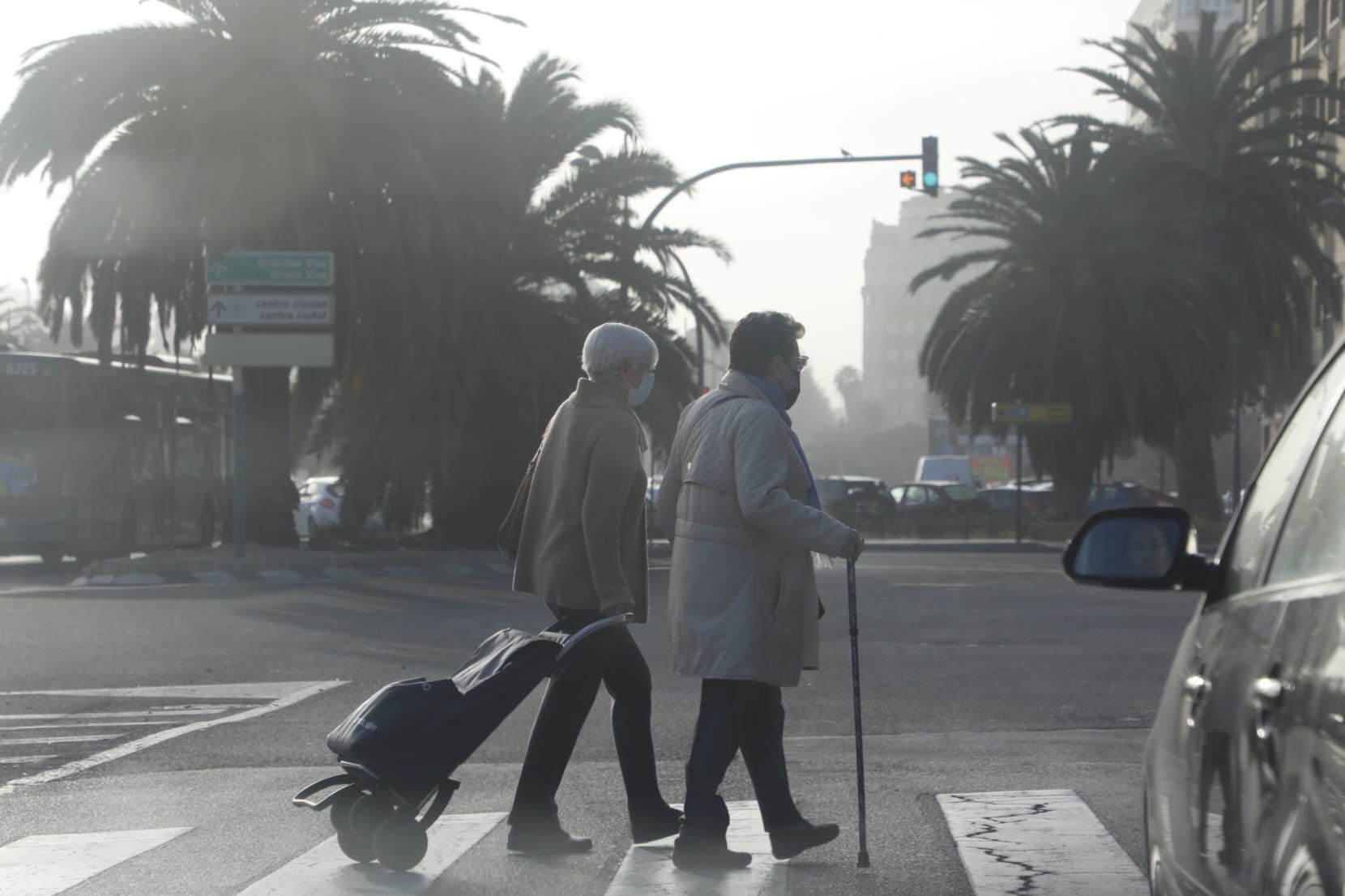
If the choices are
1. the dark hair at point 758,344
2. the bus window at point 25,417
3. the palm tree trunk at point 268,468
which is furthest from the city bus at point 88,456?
the dark hair at point 758,344

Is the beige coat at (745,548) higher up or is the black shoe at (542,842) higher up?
the beige coat at (745,548)

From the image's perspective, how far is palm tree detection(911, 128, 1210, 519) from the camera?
36.1 m

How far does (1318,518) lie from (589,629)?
129 inches

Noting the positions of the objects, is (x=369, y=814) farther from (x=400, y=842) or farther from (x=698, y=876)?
(x=698, y=876)

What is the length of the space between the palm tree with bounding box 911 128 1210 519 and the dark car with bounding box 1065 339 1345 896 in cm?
3278

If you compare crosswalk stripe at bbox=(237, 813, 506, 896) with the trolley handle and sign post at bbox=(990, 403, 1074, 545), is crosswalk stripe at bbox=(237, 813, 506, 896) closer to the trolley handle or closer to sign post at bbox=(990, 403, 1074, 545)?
the trolley handle

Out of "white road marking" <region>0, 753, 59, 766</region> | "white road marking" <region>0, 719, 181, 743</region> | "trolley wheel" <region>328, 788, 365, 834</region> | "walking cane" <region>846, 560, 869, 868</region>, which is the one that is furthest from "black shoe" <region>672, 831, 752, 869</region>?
"white road marking" <region>0, 719, 181, 743</region>

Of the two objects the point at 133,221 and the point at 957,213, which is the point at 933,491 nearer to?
→ the point at 957,213

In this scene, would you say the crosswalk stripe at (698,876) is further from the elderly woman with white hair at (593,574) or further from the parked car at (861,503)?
the parked car at (861,503)

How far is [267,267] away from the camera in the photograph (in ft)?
77.2

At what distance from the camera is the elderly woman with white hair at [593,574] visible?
225 inches

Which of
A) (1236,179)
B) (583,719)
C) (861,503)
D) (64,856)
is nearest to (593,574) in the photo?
(583,719)

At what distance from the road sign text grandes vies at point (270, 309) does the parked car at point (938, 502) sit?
23.0 metres

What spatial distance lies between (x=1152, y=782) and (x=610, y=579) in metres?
2.60
